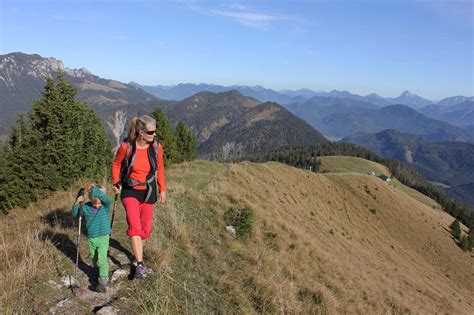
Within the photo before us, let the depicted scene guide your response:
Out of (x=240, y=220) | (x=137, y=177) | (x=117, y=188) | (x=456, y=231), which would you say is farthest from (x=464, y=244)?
(x=117, y=188)

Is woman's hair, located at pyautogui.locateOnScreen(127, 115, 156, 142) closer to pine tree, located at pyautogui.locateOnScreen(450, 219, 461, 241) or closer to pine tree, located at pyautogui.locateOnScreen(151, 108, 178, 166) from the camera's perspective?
pine tree, located at pyautogui.locateOnScreen(151, 108, 178, 166)

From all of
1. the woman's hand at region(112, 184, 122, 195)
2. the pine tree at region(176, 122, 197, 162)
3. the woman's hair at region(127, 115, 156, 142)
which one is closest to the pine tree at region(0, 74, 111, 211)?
the woman's hand at region(112, 184, 122, 195)

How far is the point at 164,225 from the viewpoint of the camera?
9562 mm

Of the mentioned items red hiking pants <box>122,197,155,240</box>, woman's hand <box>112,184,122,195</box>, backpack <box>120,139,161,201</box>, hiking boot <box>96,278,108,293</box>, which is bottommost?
hiking boot <box>96,278,108,293</box>

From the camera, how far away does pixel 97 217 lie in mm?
5965

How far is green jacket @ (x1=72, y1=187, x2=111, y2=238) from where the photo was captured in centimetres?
589

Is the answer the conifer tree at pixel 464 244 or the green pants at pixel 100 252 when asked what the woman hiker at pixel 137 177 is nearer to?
the green pants at pixel 100 252

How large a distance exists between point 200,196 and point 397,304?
10.3 m

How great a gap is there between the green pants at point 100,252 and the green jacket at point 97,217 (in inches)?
3.8

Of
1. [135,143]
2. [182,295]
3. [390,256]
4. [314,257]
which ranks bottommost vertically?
[390,256]

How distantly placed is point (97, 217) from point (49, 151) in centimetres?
2472

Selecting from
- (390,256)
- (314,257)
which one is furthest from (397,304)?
(390,256)

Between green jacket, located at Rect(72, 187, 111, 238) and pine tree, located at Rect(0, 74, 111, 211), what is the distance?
22098 mm

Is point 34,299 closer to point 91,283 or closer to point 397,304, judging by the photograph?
point 91,283
